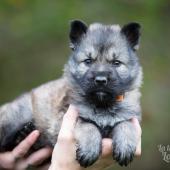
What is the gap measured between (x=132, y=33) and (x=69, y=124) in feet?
3.88

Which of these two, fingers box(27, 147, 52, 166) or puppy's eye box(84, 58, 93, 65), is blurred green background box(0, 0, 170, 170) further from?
puppy's eye box(84, 58, 93, 65)

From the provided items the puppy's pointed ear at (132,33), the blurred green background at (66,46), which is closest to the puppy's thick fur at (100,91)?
the puppy's pointed ear at (132,33)

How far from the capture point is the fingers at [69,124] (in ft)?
20.7

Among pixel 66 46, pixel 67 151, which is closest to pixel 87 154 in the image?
pixel 67 151

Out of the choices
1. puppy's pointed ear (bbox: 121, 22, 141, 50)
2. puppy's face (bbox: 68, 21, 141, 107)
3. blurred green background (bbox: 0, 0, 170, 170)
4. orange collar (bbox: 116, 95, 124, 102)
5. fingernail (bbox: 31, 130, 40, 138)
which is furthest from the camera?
blurred green background (bbox: 0, 0, 170, 170)

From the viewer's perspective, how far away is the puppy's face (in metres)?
6.41

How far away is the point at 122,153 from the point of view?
6.24m

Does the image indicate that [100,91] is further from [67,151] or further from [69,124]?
[67,151]

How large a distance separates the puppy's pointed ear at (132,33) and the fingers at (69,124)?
0.91 meters

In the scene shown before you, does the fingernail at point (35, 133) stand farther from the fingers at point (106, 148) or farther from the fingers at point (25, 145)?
the fingers at point (106, 148)

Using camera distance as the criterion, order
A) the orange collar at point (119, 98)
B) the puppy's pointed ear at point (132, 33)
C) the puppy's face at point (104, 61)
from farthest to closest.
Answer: the puppy's pointed ear at point (132, 33)
the orange collar at point (119, 98)
the puppy's face at point (104, 61)

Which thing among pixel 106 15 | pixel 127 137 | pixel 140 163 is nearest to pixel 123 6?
pixel 106 15

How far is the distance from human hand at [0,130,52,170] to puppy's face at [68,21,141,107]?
100 cm

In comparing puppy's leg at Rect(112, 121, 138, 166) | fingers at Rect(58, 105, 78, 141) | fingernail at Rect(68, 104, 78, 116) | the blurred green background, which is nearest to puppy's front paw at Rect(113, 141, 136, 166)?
puppy's leg at Rect(112, 121, 138, 166)
